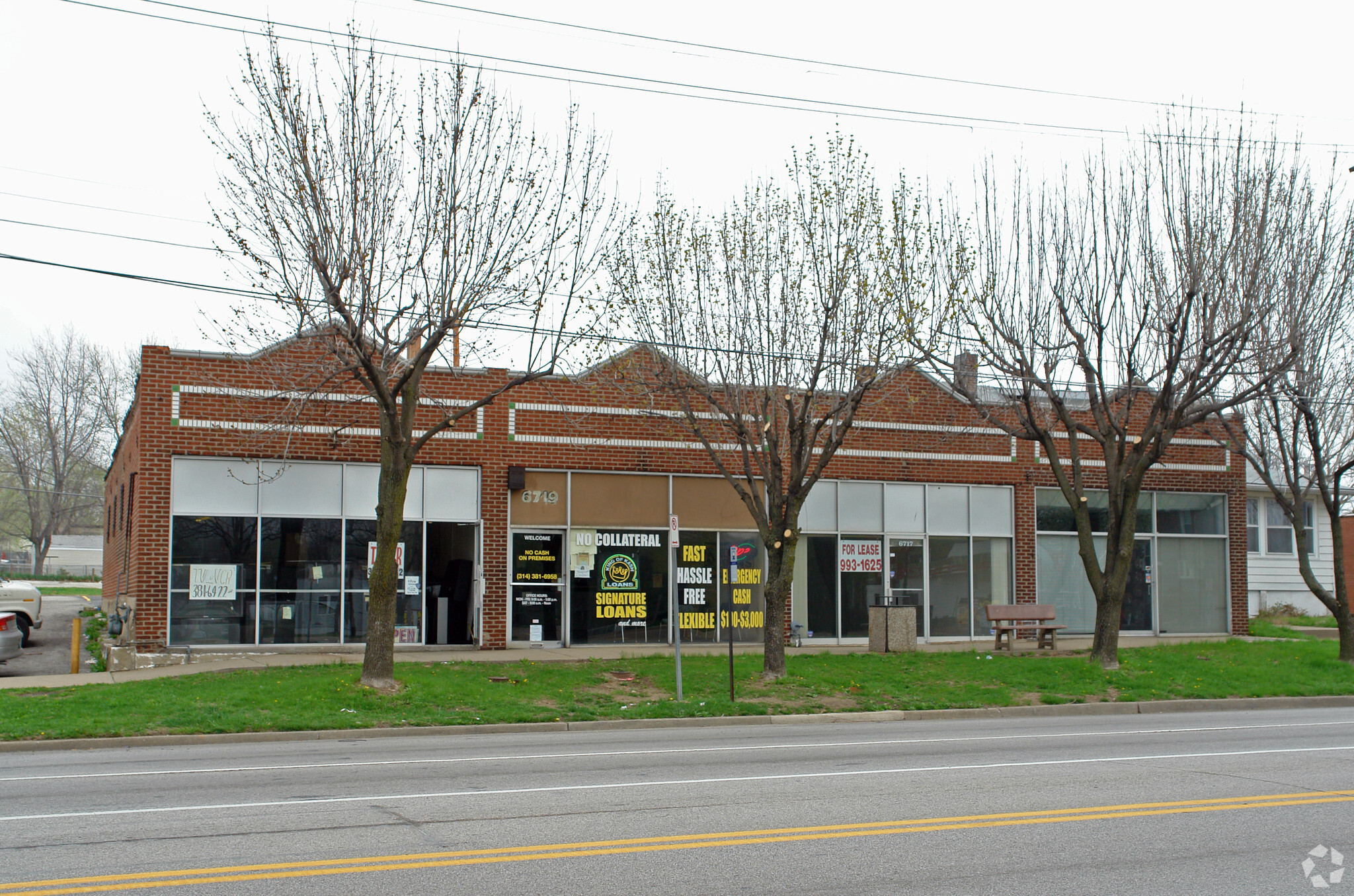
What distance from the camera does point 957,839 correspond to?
23.7ft

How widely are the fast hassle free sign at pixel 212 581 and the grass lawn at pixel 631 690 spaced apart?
2.82 m

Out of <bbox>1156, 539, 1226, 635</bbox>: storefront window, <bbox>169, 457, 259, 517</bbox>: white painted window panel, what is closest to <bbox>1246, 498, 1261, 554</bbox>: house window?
<bbox>1156, 539, 1226, 635</bbox>: storefront window

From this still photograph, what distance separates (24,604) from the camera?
971 inches

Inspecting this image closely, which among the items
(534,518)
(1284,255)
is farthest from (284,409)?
(1284,255)

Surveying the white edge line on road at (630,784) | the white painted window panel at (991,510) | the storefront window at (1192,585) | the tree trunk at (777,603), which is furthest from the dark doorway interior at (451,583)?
the storefront window at (1192,585)

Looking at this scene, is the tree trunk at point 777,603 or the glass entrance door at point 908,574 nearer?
the tree trunk at point 777,603

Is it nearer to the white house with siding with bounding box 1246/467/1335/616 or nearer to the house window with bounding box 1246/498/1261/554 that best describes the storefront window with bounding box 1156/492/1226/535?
the white house with siding with bounding box 1246/467/1335/616

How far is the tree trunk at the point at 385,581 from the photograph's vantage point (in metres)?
15.6

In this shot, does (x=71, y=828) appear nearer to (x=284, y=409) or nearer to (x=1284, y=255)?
(x=284, y=409)

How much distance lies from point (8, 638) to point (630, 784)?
15.9m

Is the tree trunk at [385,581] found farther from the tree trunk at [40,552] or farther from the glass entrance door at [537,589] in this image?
the tree trunk at [40,552]

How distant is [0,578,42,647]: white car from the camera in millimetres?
24344

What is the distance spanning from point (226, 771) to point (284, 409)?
963 cm
